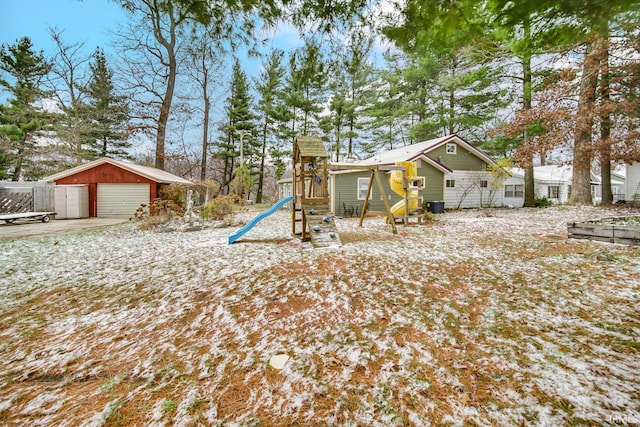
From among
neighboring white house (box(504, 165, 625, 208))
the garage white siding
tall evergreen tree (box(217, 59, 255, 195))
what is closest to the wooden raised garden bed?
neighboring white house (box(504, 165, 625, 208))

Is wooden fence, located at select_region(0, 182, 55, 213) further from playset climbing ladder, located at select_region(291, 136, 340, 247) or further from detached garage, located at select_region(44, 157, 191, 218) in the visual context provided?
playset climbing ladder, located at select_region(291, 136, 340, 247)

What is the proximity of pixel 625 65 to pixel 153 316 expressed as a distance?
1658 cm

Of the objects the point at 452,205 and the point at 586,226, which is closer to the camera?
the point at 586,226

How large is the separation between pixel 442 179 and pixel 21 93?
26905 millimetres

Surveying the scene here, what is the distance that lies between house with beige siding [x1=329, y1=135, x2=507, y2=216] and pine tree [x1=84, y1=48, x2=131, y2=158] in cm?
1392

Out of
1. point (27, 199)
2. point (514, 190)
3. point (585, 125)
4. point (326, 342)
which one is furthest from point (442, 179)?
point (27, 199)

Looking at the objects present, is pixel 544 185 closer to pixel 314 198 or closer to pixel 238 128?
pixel 314 198

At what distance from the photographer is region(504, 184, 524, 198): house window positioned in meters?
17.8

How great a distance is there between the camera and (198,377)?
1873mm

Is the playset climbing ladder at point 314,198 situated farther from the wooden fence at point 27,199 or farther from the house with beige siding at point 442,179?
the wooden fence at point 27,199

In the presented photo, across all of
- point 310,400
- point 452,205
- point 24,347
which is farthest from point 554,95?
point 24,347

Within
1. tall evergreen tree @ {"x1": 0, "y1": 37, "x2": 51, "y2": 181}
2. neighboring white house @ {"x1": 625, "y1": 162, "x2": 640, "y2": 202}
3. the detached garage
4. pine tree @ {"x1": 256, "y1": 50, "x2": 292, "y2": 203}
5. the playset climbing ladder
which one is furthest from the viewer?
pine tree @ {"x1": 256, "y1": 50, "x2": 292, "y2": 203}

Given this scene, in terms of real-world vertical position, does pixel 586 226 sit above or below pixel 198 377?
above

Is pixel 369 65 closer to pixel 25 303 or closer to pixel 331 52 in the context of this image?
pixel 331 52
